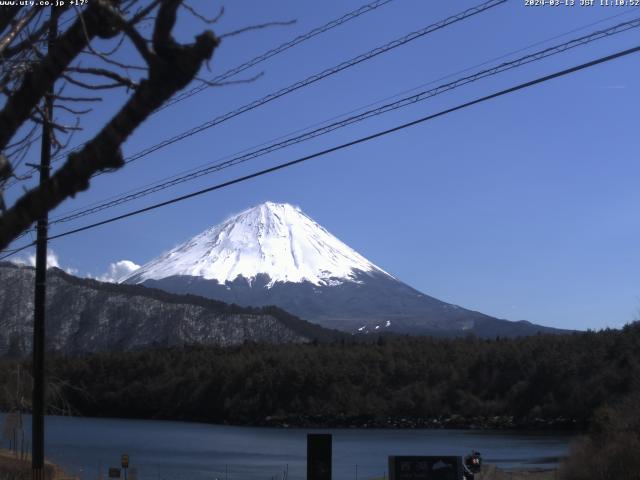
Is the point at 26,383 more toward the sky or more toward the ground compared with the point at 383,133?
more toward the ground

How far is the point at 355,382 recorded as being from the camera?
104375mm

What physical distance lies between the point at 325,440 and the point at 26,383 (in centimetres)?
2185

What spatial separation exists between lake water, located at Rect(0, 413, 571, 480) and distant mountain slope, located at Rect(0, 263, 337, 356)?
72.8m

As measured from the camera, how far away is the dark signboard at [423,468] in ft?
46.0

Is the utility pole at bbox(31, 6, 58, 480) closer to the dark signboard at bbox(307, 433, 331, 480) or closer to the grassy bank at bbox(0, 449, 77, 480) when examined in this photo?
the grassy bank at bbox(0, 449, 77, 480)

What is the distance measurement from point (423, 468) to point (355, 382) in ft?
299

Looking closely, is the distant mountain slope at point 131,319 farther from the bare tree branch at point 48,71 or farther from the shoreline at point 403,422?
the bare tree branch at point 48,71

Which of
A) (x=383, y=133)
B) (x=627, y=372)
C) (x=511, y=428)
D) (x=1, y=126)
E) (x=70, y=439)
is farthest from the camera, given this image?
(x=511, y=428)

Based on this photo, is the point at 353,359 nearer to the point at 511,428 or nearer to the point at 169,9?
the point at 511,428

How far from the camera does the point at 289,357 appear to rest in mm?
107375

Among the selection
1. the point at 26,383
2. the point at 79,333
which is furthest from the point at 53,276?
the point at 26,383

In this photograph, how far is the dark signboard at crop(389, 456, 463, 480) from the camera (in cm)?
1401

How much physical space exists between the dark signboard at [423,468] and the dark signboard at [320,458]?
6.13 feet

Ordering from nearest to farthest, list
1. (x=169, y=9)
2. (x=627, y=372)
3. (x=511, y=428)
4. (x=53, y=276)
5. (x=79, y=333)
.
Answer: (x=169, y=9)
(x=627, y=372)
(x=511, y=428)
(x=79, y=333)
(x=53, y=276)
